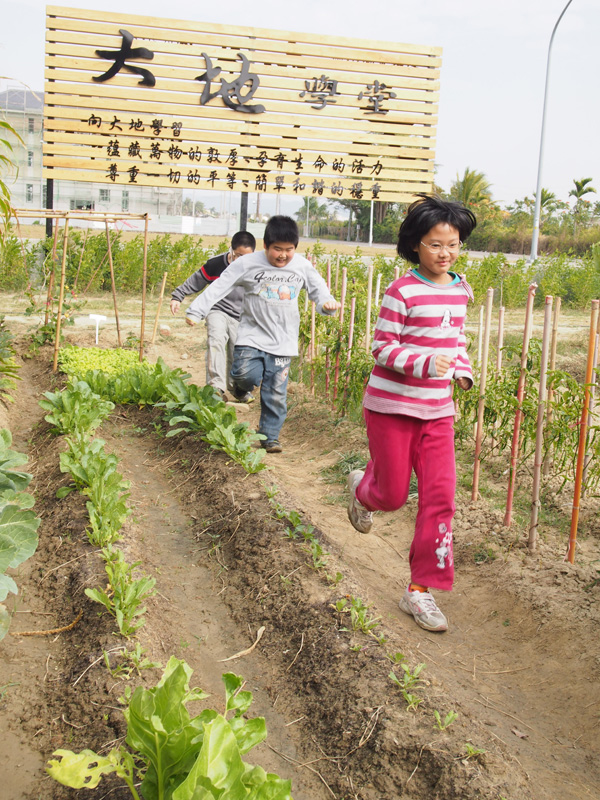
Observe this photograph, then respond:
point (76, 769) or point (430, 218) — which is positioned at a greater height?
point (430, 218)

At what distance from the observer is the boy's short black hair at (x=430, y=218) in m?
3.19

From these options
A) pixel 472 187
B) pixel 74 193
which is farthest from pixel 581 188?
pixel 74 193

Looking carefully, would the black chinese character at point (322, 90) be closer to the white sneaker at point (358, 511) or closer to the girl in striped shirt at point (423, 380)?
the girl in striped shirt at point (423, 380)

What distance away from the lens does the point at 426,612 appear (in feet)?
11.6

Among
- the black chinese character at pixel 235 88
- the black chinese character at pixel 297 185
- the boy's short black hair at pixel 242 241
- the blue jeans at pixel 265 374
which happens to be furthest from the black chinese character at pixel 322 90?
the blue jeans at pixel 265 374

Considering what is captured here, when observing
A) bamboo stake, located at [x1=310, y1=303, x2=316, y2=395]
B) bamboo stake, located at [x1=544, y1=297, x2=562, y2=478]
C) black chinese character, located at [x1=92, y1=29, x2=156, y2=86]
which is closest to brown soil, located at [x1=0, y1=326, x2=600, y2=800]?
bamboo stake, located at [x1=544, y1=297, x2=562, y2=478]

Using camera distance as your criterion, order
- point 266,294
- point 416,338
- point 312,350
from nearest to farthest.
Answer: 1. point 416,338
2. point 266,294
3. point 312,350

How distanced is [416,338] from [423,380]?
183 millimetres

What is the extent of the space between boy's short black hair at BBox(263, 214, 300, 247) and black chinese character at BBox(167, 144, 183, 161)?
5.79 m

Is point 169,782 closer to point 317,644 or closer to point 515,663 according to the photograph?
point 317,644

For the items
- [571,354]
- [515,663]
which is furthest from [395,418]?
[571,354]

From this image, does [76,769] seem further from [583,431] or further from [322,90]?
[322,90]

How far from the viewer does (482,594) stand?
3.96m

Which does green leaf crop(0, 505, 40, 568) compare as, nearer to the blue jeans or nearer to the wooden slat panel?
the blue jeans
